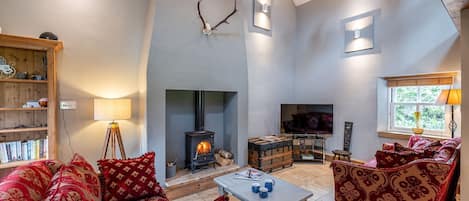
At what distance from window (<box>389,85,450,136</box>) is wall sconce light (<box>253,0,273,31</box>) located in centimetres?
298

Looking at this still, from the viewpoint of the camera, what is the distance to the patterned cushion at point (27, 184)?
1131 mm

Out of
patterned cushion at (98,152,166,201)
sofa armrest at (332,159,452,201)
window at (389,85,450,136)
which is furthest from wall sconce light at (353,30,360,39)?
patterned cushion at (98,152,166,201)

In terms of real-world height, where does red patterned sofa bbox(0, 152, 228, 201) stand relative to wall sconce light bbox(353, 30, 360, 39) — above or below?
below

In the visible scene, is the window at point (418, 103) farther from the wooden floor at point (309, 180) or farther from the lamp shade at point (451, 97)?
the wooden floor at point (309, 180)

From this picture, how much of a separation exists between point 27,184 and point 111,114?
5.59ft

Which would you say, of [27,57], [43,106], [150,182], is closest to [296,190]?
[150,182]

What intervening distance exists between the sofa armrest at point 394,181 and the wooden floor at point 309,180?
3.05 ft

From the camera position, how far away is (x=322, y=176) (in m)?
3.95

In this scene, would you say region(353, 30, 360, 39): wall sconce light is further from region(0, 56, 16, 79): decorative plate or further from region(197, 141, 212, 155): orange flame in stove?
region(0, 56, 16, 79): decorative plate

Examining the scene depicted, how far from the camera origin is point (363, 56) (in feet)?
14.6

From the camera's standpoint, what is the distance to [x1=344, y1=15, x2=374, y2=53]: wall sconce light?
4344 mm

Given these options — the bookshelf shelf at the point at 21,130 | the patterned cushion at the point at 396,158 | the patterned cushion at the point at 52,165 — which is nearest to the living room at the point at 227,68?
the bookshelf shelf at the point at 21,130

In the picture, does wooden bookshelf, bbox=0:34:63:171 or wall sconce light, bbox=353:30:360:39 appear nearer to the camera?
wooden bookshelf, bbox=0:34:63:171

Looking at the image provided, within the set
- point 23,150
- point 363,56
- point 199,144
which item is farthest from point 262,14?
point 23,150
